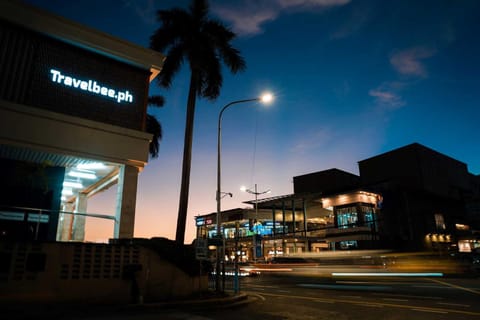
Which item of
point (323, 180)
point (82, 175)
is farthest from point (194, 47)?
point (323, 180)

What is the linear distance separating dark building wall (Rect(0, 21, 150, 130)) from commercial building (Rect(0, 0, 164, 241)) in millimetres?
38

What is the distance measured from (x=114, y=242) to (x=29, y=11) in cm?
1061

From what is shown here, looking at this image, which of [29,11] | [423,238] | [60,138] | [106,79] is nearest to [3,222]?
[60,138]

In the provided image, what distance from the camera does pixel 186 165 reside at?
19188 mm

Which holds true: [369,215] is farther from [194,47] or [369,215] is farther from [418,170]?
[194,47]

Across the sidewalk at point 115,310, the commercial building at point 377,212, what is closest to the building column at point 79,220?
the sidewalk at point 115,310

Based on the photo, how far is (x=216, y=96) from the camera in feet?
71.1

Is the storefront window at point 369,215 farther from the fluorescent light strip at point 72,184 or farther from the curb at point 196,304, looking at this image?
the fluorescent light strip at point 72,184

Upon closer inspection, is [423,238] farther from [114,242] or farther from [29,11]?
[29,11]

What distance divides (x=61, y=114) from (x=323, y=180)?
75.4 m

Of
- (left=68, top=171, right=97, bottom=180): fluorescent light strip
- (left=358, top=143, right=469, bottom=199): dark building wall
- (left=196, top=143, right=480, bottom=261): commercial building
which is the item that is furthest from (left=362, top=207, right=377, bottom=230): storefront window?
(left=68, top=171, right=97, bottom=180): fluorescent light strip

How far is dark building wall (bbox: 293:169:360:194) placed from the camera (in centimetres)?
8356

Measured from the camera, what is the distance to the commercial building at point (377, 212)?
52969mm

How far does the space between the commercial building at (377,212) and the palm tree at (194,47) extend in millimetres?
25201
